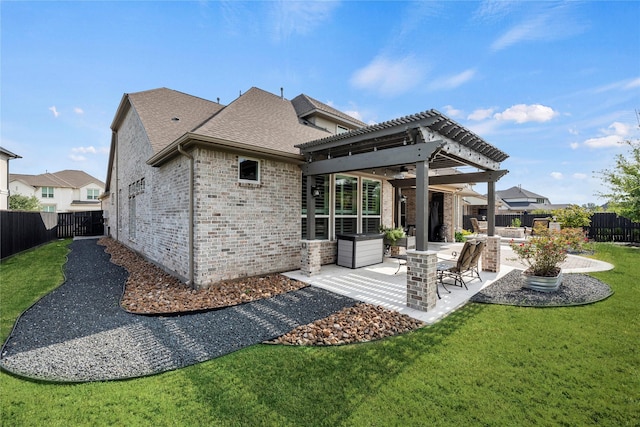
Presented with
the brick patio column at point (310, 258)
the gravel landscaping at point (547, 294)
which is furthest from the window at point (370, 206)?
the gravel landscaping at point (547, 294)

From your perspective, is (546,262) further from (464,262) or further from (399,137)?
(399,137)

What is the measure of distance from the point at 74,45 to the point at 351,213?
10.3 metres

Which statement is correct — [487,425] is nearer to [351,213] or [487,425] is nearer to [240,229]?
[240,229]

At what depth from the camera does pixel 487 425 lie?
2.41 meters

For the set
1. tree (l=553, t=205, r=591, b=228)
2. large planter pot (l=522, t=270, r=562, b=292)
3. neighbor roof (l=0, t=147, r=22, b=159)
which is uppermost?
neighbor roof (l=0, t=147, r=22, b=159)

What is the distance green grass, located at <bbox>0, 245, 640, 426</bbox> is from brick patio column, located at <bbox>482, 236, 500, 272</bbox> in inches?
156

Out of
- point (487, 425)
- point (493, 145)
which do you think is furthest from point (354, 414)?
point (493, 145)

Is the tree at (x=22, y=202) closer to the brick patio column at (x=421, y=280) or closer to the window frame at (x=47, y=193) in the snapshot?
the window frame at (x=47, y=193)

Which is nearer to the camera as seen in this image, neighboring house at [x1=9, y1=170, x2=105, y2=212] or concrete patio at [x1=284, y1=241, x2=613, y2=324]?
concrete patio at [x1=284, y1=241, x2=613, y2=324]

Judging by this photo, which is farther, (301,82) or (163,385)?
(301,82)

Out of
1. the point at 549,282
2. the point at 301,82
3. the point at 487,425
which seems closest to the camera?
the point at 487,425

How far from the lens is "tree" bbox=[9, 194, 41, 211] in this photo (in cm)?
3228

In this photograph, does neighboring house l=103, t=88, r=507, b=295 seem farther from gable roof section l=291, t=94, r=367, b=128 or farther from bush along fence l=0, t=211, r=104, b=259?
bush along fence l=0, t=211, r=104, b=259

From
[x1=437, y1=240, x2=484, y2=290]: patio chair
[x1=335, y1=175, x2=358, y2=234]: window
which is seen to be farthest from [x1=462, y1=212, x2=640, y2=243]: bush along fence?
[x1=335, y1=175, x2=358, y2=234]: window
